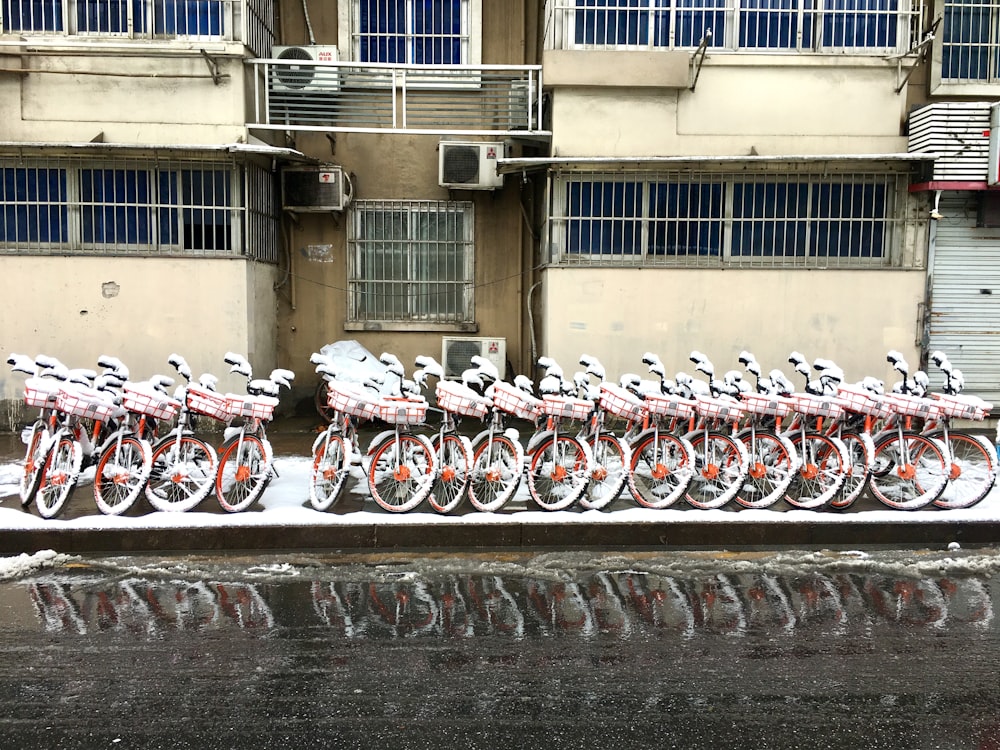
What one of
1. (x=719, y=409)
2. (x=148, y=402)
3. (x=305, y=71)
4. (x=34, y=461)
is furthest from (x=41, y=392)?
(x=305, y=71)

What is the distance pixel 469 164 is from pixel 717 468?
6059mm

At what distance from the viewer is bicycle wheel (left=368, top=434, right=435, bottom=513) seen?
657cm

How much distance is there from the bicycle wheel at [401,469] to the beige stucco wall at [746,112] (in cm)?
513

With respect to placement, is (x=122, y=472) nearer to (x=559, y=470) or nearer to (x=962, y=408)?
(x=559, y=470)

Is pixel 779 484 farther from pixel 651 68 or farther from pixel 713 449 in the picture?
pixel 651 68

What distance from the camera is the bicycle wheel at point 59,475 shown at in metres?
6.36

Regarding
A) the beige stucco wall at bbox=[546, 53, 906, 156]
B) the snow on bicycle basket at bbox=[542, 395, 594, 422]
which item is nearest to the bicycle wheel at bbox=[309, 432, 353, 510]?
the snow on bicycle basket at bbox=[542, 395, 594, 422]

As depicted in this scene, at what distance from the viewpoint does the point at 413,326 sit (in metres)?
12.0

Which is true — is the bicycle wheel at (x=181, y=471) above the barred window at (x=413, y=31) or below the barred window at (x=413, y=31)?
below

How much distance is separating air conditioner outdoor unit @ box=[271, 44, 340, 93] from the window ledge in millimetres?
3304

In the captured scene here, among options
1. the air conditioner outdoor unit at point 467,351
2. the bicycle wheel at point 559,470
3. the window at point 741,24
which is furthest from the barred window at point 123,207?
the bicycle wheel at point 559,470

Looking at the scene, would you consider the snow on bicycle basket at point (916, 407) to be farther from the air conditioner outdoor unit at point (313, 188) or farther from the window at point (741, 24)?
the air conditioner outdoor unit at point (313, 188)

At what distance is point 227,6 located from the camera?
9.80m

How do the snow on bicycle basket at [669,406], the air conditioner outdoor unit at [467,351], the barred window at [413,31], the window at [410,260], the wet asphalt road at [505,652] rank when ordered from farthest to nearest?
the window at [410,260] < the barred window at [413,31] < the air conditioner outdoor unit at [467,351] < the snow on bicycle basket at [669,406] < the wet asphalt road at [505,652]
